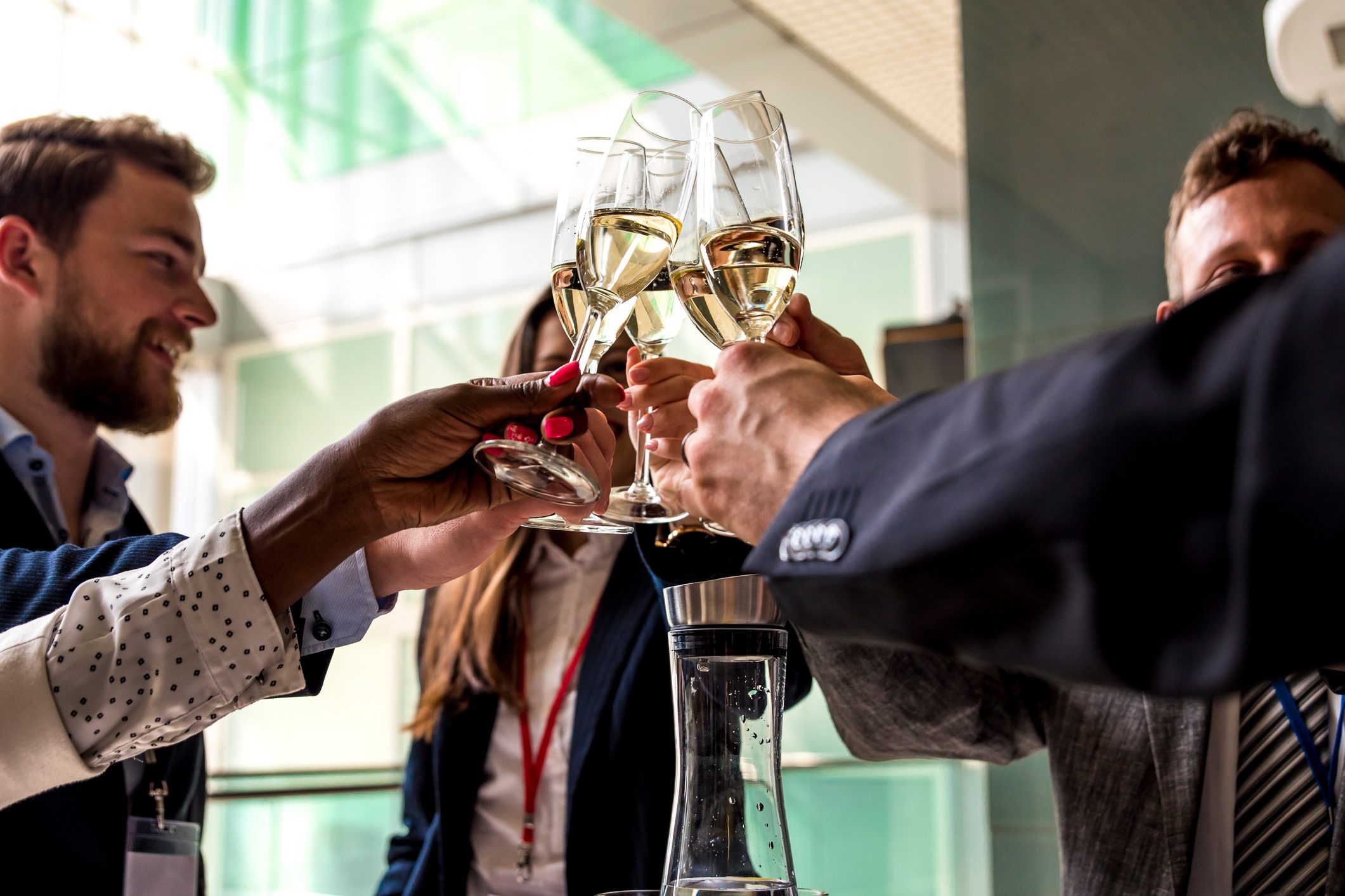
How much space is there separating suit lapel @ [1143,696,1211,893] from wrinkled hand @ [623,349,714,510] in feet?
2.14

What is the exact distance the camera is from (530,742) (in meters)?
1.95

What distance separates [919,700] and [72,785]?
114cm

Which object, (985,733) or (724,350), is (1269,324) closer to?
(724,350)

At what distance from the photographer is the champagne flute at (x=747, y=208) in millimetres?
869

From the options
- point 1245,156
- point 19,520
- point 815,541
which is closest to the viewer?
point 815,541

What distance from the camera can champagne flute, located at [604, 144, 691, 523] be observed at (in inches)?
37.4

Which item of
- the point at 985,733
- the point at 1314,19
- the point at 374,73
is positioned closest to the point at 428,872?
the point at 985,733

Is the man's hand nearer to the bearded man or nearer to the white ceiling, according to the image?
the bearded man

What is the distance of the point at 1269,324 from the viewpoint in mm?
457

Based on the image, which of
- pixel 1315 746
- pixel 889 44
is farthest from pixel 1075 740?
pixel 889 44

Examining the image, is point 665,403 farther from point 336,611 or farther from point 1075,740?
point 1075,740

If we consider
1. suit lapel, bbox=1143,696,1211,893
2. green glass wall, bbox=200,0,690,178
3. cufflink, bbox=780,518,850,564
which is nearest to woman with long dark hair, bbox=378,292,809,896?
suit lapel, bbox=1143,696,1211,893

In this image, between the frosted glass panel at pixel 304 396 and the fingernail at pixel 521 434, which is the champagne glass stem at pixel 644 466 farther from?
the frosted glass panel at pixel 304 396

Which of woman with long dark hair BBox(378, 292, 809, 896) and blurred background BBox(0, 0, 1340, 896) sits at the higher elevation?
blurred background BBox(0, 0, 1340, 896)
